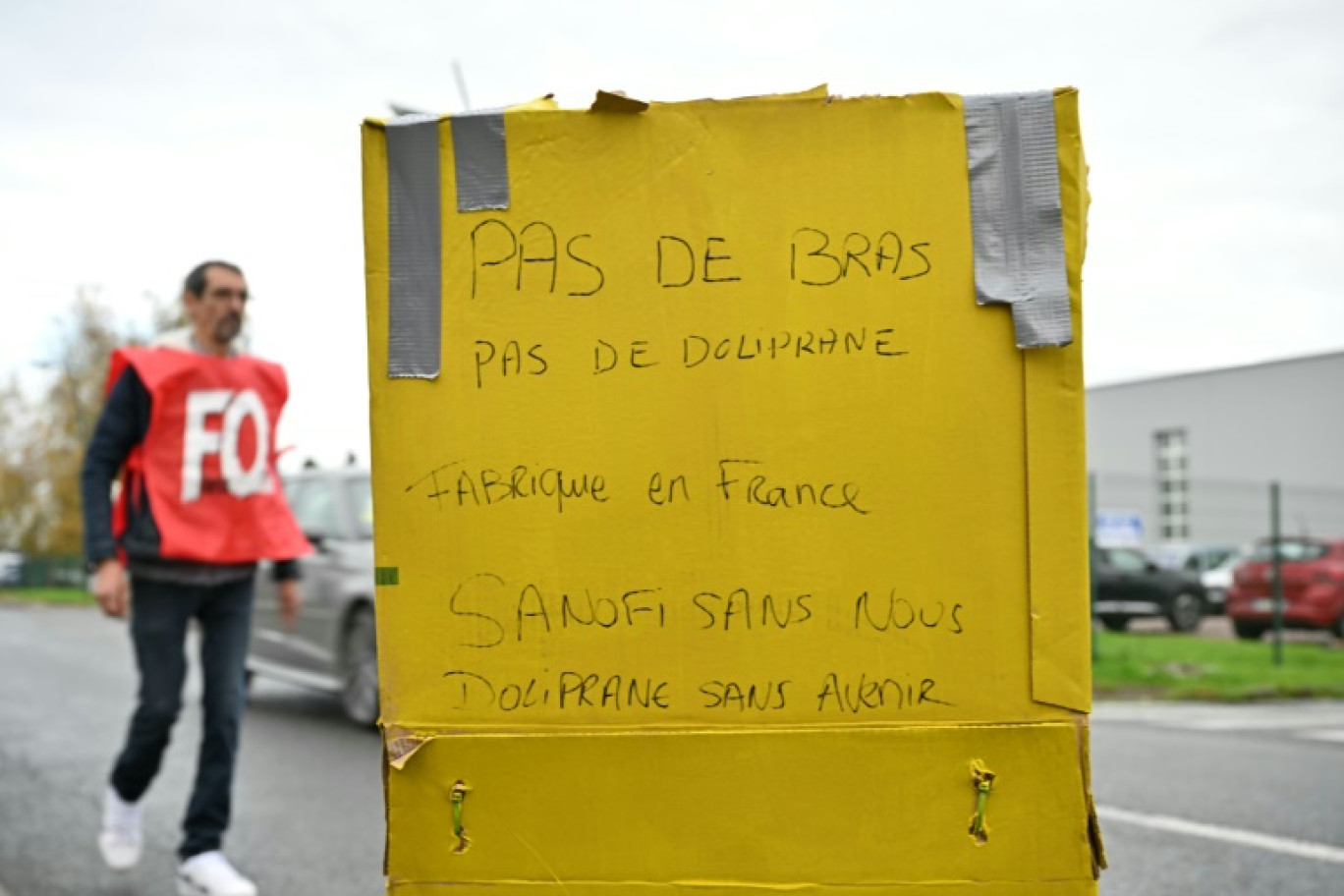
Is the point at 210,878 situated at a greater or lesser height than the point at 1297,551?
greater

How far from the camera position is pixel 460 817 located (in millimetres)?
2211

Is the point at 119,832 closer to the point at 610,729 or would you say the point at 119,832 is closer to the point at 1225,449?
the point at 610,729

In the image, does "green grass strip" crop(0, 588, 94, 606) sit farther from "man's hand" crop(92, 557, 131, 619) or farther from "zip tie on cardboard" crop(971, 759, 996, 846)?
"zip tie on cardboard" crop(971, 759, 996, 846)

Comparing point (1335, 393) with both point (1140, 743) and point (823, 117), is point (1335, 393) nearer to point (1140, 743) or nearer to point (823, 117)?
point (1140, 743)

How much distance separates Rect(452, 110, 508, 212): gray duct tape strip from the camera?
223 cm

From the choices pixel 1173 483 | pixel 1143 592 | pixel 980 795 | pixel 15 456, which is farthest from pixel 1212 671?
pixel 15 456

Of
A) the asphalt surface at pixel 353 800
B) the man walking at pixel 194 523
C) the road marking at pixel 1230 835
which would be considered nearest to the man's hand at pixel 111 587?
the man walking at pixel 194 523

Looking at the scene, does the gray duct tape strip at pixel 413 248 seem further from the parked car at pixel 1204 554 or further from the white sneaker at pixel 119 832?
the parked car at pixel 1204 554

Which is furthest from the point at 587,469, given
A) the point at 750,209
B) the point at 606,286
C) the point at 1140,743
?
the point at 1140,743

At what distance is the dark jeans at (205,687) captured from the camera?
4340 mm

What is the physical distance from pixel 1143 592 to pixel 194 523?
19.4 m

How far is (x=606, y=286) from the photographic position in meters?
2.24

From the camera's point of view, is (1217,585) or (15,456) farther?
(15,456)

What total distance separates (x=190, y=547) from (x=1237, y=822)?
13.9ft
